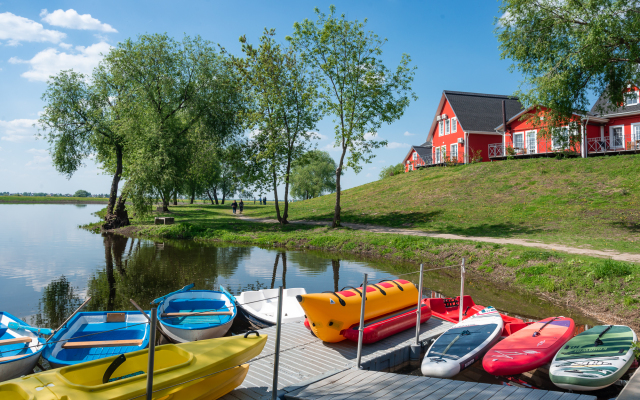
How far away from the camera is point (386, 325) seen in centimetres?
767

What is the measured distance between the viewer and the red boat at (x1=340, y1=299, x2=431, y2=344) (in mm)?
7188

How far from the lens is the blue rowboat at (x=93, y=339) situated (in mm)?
6961

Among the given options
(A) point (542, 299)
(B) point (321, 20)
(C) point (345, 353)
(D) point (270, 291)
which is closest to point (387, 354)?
(C) point (345, 353)

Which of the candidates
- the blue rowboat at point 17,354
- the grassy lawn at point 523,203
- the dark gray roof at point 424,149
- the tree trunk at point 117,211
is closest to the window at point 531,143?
the grassy lawn at point 523,203

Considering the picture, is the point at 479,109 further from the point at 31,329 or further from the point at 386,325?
the point at 31,329

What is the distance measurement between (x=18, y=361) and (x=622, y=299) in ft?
43.6

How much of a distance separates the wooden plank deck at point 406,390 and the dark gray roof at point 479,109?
35.5 metres

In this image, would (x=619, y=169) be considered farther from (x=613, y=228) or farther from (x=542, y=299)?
(x=542, y=299)

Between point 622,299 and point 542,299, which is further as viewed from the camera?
point 542,299

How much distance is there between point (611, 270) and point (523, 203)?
1430 centimetres

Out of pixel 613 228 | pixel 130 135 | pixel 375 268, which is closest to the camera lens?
pixel 375 268

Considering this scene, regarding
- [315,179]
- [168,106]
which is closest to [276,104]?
[168,106]

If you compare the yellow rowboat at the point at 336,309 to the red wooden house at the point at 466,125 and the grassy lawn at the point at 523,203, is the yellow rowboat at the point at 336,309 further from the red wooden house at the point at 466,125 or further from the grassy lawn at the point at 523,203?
the red wooden house at the point at 466,125

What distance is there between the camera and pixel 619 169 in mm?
25312
